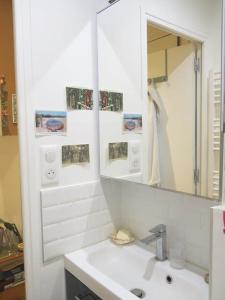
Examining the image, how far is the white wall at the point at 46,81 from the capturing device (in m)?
1.12

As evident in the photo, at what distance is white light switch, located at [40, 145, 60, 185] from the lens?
118 centimetres

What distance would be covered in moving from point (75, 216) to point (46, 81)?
670 millimetres

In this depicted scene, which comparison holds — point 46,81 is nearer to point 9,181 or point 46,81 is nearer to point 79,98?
point 79,98

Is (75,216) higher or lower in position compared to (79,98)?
lower

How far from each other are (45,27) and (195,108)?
0.75 m

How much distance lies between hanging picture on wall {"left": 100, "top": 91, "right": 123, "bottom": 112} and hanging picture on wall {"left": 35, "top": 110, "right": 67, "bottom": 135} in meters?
0.23

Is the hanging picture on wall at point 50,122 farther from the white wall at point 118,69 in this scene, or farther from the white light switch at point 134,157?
the white light switch at point 134,157

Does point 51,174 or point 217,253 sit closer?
point 217,253

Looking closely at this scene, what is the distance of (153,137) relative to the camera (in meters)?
1.21

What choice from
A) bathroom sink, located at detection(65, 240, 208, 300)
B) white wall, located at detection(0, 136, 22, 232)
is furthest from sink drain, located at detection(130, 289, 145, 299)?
white wall, located at detection(0, 136, 22, 232)

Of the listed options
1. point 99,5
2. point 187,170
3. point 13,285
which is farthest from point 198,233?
point 13,285

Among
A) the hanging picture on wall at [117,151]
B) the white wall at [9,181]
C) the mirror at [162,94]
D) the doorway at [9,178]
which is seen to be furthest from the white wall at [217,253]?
the white wall at [9,181]

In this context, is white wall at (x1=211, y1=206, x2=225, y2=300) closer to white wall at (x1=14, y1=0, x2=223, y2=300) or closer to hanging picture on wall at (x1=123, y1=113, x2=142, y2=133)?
white wall at (x1=14, y1=0, x2=223, y2=300)

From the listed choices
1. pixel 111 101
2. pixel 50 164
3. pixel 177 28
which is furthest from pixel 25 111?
pixel 177 28
